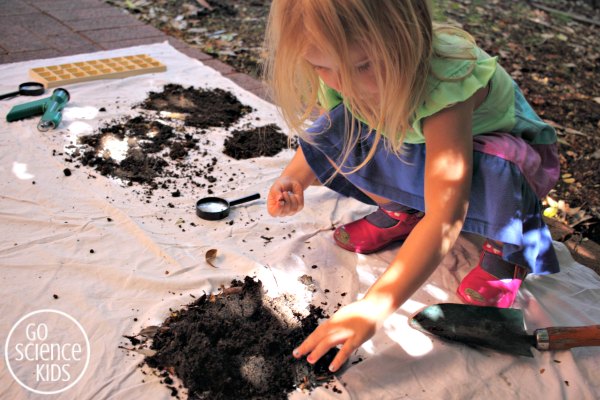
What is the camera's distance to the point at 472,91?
1640 millimetres

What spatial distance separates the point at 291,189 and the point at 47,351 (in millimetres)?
960

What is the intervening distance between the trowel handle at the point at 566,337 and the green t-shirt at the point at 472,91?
2.16 ft

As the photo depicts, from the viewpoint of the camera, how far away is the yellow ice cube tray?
318 centimetres

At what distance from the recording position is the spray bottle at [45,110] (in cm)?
273

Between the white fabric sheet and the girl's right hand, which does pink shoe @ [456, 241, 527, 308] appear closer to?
the white fabric sheet

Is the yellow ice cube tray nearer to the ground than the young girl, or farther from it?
nearer to the ground

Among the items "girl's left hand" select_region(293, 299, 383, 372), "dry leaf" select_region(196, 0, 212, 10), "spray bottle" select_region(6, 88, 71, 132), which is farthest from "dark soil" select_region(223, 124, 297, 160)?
"dry leaf" select_region(196, 0, 212, 10)

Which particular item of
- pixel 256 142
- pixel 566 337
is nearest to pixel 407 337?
pixel 566 337

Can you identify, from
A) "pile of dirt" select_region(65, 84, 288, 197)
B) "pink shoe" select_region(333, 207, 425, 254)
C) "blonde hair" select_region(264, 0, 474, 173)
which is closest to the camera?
"blonde hair" select_region(264, 0, 474, 173)

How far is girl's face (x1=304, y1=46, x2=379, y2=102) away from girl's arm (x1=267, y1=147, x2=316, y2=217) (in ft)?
1.79

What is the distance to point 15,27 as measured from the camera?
13.4 ft

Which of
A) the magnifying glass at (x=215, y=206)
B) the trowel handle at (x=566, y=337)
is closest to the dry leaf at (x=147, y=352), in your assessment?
the magnifying glass at (x=215, y=206)

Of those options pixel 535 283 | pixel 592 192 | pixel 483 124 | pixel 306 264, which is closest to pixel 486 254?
pixel 535 283

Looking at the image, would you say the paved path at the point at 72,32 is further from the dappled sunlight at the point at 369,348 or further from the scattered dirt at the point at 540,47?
the dappled sunlight at the point at 369,348
